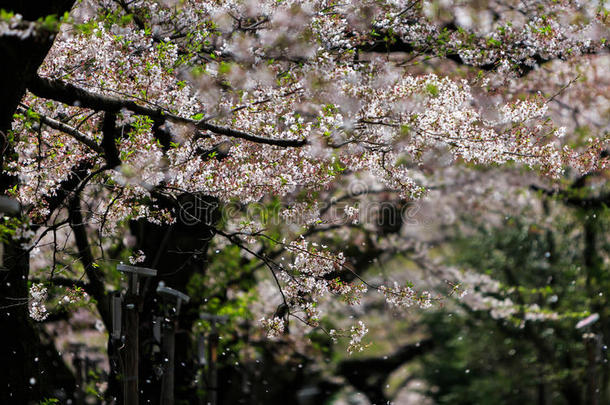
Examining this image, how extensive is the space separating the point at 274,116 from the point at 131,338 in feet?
10.0

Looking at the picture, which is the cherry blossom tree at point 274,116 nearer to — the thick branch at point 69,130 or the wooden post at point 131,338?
the thick branch at point 69,130

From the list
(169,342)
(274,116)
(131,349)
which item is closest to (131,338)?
(131,349)

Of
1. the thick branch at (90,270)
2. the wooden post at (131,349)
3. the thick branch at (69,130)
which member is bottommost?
the wooden post at (131,349)

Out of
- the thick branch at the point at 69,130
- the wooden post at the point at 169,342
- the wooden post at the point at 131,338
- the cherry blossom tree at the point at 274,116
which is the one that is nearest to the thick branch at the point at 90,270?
the cherry blossom tree at the point at 274,116

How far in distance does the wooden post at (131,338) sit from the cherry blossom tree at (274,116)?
530 mm

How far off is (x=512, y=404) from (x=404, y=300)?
46.7 ft

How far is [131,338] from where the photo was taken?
279 inches

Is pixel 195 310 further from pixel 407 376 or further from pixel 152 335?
pixel 407 376

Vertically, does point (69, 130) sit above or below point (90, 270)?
above

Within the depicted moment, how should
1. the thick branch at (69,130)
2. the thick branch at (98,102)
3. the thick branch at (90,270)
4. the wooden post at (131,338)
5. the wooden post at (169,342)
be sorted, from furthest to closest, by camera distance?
the thick branch at (90,270) → the wooden post at (169,342) → the wooden post at (131,338) → the thick branch at (69,130) → the thick branch at (98,102)

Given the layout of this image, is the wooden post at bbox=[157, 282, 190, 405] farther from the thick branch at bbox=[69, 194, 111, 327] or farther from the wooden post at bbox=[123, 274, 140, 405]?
the thick branch at bbox=[69, 194, 111, 327]

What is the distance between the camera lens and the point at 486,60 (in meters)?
8.17

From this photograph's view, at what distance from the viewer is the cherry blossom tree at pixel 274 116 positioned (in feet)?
21.6

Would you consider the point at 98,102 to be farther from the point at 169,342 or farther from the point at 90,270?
the point at 169,342
